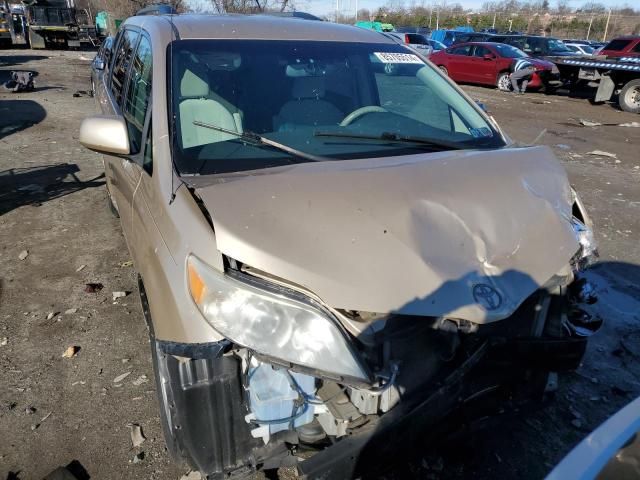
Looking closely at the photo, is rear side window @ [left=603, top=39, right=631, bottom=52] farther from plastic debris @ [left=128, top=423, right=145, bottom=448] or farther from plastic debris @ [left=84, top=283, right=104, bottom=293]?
plastic debris @ [left=128, top=423, right=145, bottom=448]

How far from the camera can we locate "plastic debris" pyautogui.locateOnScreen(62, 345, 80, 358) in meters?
3.08

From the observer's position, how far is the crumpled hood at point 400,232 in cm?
170

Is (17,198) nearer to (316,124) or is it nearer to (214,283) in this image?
(316,124)

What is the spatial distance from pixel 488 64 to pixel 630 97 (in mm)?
4950

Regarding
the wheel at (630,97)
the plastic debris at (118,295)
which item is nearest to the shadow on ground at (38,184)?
the plastic debris at (118,295)

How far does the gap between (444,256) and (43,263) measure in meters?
3.65

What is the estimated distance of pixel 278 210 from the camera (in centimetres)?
187

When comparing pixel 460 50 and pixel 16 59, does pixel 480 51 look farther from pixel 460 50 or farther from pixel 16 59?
pixel 16 59

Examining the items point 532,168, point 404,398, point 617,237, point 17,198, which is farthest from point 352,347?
point 17,198

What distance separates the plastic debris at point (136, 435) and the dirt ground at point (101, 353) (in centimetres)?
3

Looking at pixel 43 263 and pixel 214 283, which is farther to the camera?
pixel 43 263

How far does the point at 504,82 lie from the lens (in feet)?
54.8

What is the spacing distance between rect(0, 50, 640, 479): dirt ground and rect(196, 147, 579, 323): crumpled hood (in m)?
1.02

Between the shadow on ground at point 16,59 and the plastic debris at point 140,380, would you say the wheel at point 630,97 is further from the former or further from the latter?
the shadow on ground at point 16,59
